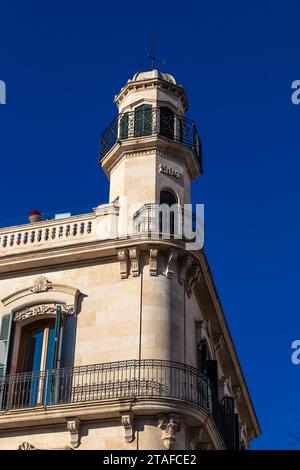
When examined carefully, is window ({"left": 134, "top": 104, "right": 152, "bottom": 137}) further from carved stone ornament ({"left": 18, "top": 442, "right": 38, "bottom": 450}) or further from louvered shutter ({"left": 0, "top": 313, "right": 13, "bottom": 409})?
carved stone ornament ({"left": 18, "top": 442, "right": 38, "bottom": 450})

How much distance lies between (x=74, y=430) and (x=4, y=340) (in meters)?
3.55

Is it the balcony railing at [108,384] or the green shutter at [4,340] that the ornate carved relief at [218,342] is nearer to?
the balcony railing at [108,384]

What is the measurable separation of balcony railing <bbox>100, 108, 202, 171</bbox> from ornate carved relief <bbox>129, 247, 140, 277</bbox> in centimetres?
409

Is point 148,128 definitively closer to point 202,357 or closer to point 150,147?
point 150,147

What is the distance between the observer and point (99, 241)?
2541 centimetres

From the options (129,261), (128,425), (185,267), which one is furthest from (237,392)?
(128,425)

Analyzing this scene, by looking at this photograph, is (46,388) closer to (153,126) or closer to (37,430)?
(37,430)

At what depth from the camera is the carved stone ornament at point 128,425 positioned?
22.1 m

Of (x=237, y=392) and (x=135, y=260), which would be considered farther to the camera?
(x=237, y=392)

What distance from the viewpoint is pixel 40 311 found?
25.1m

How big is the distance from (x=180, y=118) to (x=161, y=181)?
2.70m

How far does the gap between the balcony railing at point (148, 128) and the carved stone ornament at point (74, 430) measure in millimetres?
8631

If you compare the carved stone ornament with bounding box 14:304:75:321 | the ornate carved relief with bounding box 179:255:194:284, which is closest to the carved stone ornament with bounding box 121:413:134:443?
the carved stone ornament with bounding box 14:304:75:321

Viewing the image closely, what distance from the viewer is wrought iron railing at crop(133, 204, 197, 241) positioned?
25.3 metres
